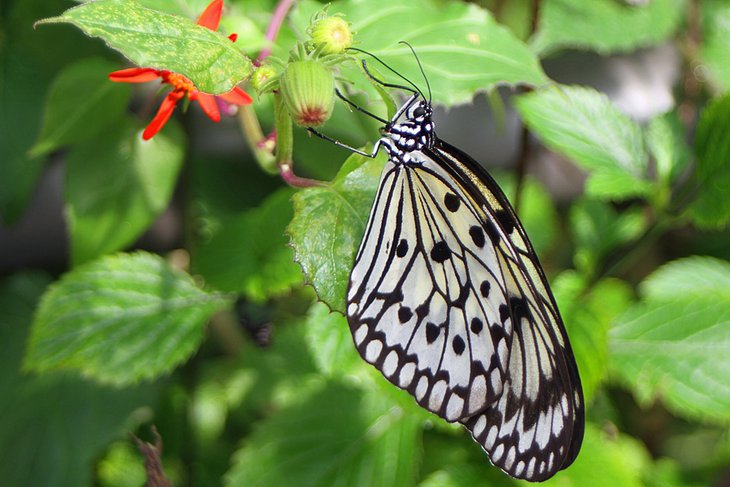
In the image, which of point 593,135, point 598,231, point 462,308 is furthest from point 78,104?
point 598,231

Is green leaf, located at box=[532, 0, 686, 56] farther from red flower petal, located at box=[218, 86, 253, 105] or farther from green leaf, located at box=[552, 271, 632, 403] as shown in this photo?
red flower petal, located at box=[218, 86, 253, 105]

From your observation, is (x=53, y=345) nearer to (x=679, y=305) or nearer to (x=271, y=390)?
(x=271, y=390)

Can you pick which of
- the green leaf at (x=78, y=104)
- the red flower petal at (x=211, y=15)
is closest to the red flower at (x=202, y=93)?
the red flower petal at (x=211, y=15)

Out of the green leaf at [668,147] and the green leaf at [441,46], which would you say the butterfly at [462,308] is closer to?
the green leaf at [441,46]

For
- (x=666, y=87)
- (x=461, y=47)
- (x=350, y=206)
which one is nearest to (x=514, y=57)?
(x=461, y=47)

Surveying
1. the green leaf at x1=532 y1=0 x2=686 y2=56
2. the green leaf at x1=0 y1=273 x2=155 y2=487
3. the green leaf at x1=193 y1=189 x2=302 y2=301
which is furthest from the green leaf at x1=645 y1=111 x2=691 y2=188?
the green leaf at x1=0 y1=273 x2=155 y2=487

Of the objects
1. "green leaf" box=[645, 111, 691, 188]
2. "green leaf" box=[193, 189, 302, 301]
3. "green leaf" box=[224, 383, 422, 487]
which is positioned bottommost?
"green leaf" box=[224, 383, 422, 487]

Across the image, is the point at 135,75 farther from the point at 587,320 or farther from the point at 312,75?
the point at 587,320
